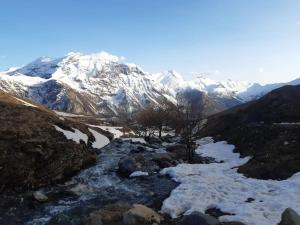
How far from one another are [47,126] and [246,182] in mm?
28510

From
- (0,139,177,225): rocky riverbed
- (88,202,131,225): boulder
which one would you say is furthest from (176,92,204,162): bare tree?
(88,202,131,225): boulder

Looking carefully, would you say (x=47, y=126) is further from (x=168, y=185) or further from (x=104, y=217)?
(x=104, y=217)

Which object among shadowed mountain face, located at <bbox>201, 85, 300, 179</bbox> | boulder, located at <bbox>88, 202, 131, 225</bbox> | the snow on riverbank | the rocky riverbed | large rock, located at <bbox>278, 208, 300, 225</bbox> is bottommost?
the rocky riverbed

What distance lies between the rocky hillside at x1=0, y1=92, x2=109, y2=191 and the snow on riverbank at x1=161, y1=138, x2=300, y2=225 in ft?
39.5

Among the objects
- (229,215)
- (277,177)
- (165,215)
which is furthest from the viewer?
(277,177)

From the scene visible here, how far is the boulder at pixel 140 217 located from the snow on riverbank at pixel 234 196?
68.4 inches

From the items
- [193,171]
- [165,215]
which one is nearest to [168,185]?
[193,171]

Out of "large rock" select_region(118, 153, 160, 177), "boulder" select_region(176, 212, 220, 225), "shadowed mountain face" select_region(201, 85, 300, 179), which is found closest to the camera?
"boulder" select_region(176, 212, 220, 225)

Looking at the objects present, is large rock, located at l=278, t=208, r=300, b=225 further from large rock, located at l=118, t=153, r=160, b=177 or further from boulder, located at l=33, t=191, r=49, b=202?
large rock, located at l=118, t=153, r=160, b=177

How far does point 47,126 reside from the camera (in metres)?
50.6

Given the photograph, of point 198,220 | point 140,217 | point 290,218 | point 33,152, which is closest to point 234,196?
point 198,220

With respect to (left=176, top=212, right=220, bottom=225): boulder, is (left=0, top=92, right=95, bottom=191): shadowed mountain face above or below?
above

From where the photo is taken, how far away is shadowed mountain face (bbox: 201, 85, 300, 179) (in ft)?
117

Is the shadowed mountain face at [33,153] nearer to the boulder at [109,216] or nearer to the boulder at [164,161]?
the boulder at [164,161]
